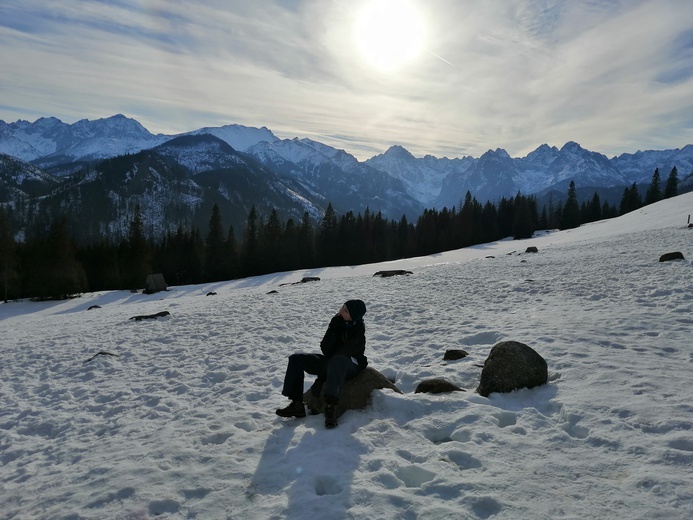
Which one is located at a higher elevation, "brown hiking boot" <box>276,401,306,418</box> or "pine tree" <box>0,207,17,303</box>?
"pine tree" <box>0,207,17,303</box>

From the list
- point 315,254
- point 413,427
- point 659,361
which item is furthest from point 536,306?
point 315,254

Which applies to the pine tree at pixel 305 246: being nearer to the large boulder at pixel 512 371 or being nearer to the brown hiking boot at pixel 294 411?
the brown hiking boot at pixel 294 411

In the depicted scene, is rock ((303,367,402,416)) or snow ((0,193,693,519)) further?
rock ((303,367,402,416))

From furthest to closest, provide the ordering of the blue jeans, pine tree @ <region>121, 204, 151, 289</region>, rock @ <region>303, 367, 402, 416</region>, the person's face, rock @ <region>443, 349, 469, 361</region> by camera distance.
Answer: pine tree @ <region>121, 204, 151, 289</region>
rock @ <region>443, 349, 469, 361</region>
the person's face
rock @ <region>303, 367, 402, 416</region>
the blue jeans

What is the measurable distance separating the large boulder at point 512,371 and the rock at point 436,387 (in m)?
0.52

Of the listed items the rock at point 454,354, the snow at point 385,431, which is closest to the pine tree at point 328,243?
the snow at point 385,431

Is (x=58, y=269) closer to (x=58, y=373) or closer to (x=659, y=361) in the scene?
(x=58, y=373)

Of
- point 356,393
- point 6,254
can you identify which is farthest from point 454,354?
point 6,254

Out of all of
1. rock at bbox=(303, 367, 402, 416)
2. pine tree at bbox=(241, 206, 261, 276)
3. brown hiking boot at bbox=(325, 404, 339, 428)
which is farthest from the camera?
pine tree at bbox=(241, 206, 261, 276)

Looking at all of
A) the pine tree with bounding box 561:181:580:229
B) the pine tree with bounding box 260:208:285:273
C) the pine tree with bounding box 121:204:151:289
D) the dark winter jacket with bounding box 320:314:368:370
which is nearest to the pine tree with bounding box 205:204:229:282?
the pine tree with bounding box 260:208:285:273

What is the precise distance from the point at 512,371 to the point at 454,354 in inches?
109

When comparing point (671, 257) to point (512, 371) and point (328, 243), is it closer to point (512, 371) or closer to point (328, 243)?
point (512, 371)

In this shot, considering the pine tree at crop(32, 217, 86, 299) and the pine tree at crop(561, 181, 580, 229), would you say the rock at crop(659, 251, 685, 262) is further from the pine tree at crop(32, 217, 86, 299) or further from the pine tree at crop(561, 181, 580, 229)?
the pine tree at crop(561, 181, 580, 229)

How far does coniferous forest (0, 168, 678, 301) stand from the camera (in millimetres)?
52406
